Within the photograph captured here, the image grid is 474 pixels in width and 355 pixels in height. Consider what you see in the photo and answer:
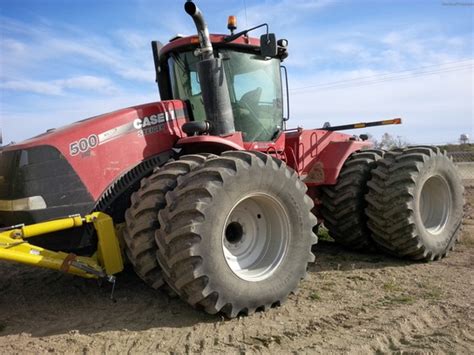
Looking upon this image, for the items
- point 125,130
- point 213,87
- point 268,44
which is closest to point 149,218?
point 125,130

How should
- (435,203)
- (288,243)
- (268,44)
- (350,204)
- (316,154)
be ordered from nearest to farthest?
(288,243) → (268,44) → (350,204) → (316,154) → (435,203)

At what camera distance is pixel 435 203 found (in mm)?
6707

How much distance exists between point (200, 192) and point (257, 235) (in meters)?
1.07

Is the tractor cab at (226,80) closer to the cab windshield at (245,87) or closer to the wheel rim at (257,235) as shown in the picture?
the cab windshield at (245,87)

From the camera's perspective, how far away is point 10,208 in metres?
4.12

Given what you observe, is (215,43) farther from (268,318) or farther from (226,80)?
(268,318)

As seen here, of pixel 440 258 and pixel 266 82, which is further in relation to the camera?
pixel 440 258

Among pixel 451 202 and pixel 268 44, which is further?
pixel 451 202

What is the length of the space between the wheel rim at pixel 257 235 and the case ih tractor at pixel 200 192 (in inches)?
0.4

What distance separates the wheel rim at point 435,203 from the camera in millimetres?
6539

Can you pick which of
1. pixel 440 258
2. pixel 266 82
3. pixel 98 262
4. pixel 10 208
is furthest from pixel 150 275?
pixel 440 258

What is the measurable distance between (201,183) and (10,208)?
5.67 ft

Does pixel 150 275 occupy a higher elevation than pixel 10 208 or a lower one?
lower

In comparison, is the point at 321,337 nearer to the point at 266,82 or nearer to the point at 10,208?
the point at 10,208
